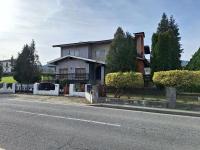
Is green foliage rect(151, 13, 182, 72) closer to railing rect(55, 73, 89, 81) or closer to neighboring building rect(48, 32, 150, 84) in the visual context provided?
neighboring building rect(48, 32, 150, 84)

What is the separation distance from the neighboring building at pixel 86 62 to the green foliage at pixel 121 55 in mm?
3361

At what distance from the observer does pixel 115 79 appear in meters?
22.9

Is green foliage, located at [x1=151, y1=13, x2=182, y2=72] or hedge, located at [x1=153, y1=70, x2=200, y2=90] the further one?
green foliage, located at [x1=151, y1=13, x2=182, y2=72]

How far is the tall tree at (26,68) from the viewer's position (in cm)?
3906

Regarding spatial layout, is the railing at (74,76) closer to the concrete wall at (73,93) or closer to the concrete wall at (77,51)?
the concrete wall at (77,51)


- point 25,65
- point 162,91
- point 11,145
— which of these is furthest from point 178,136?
point 25,65

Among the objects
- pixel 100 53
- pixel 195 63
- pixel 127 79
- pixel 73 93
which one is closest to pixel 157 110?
pixel 127 79

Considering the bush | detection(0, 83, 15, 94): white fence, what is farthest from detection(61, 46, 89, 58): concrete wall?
the bush

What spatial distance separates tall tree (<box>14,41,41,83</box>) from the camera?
39.1 meters

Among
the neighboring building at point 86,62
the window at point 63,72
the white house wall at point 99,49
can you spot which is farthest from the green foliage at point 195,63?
the window at point 63,72

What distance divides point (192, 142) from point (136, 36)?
3427 centimetres

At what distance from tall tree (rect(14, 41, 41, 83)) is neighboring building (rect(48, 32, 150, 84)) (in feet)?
8.85

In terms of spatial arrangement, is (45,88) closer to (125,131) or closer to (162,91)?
(162,91)

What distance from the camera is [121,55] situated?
3141cm
